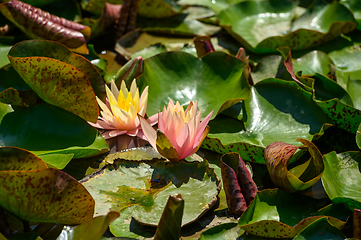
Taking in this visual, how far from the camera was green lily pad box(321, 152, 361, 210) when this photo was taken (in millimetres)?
1180

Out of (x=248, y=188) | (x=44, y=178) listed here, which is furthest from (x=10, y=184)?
A: (x=248, y=188)

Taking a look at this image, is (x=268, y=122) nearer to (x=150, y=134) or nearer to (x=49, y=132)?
(x=150, y=134)

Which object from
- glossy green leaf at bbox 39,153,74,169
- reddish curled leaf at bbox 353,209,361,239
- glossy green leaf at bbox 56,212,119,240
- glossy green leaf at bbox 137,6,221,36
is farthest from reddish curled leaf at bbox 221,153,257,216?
glossy green leaf at bbox 137,6,221,36

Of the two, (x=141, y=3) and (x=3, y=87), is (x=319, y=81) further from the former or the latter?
(x=3, y=87)

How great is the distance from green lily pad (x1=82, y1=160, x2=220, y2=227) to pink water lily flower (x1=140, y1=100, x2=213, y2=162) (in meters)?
0.06

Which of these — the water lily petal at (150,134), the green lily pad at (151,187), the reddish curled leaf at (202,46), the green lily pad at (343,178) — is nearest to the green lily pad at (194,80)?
the reddish curled leaf at (202,46)

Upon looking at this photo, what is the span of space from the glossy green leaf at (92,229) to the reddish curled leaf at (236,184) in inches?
18.1

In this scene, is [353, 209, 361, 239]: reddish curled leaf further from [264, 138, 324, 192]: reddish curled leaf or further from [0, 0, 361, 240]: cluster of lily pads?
[264, 138, 324, 192]: reddish curled leaf

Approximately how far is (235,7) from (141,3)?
0.79m

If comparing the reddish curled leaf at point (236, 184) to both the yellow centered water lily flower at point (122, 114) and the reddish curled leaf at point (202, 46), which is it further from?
the reddish curled leaf at point (202, 46)

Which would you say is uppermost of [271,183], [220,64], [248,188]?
[220,64]

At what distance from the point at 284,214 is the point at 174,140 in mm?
527

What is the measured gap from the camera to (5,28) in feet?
6.86

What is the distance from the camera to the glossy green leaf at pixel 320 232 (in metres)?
1.04
